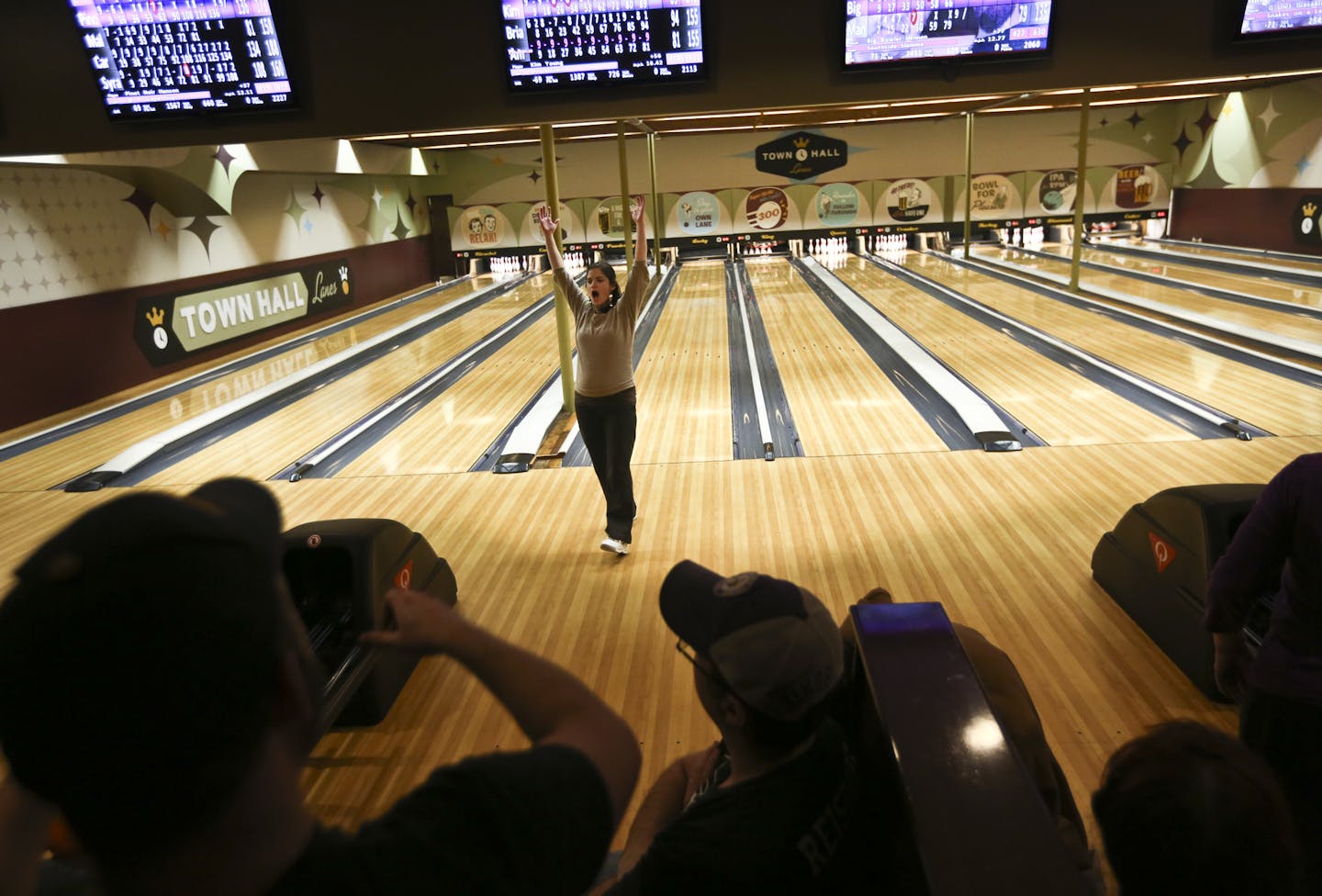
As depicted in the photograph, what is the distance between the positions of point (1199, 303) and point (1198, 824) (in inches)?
399

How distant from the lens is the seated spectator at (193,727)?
50cm

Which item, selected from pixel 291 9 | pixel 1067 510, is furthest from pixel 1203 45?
pixel 291 9

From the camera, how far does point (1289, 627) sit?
1.45 m

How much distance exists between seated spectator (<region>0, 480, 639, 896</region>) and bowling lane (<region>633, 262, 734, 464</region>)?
449 centimetres

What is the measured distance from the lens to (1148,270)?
11.6 meters

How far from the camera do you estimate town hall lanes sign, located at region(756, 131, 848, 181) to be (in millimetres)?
16297

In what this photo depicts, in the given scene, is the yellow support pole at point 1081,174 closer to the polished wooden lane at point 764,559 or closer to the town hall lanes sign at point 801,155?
the polished wooden lane at point 764,559

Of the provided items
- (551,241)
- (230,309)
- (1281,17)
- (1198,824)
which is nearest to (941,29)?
(1281,17)

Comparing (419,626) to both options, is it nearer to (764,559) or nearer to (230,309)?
(764,559)

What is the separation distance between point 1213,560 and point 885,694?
6.00 feet

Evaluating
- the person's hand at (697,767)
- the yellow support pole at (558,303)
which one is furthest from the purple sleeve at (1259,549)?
the yellow support pole at (558,303)

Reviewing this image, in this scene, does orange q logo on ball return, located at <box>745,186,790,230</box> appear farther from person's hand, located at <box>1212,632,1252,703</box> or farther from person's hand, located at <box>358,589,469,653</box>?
person's hand, located at <box>358,589,469,653</box>

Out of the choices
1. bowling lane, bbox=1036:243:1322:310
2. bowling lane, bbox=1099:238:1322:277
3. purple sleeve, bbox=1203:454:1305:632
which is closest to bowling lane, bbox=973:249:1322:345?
bowling lane, bbox=1036:243:1322:310

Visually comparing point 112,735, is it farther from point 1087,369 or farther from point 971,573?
point 1087,369
